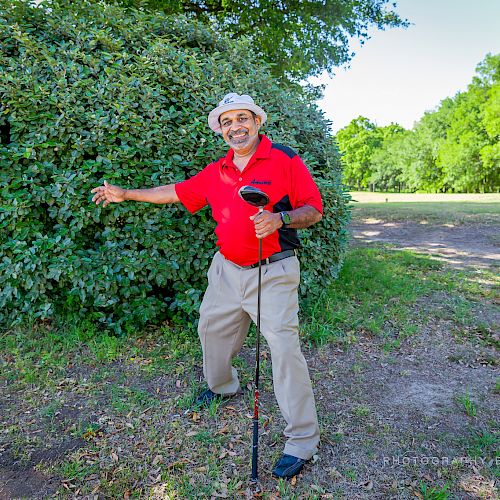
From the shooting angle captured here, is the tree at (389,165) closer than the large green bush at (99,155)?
No

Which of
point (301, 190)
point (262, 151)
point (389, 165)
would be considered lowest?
point (301, 190)

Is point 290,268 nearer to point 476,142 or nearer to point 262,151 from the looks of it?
point 262,151

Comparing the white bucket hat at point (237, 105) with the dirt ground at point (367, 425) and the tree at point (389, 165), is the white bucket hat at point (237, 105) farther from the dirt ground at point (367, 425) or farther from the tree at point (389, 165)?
the tree at point (389, 165)

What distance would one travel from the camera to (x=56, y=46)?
14.3 ft

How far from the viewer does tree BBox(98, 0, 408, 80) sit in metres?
9.55

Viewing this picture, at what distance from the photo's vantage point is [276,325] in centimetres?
278

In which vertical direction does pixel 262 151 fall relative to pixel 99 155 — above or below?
below

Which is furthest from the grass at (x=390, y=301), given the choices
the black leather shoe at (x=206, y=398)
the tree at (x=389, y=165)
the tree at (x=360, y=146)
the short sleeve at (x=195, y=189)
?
the tree at (x=360, y=146)

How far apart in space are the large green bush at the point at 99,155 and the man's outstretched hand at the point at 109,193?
12.1 inches

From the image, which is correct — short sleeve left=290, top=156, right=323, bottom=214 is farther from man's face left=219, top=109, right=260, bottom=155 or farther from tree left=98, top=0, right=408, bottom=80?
tree left=98, top=0, right=408, bottom=80

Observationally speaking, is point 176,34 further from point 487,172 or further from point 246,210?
point 487,172

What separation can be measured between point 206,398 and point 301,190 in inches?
70.9

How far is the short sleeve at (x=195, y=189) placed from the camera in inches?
130

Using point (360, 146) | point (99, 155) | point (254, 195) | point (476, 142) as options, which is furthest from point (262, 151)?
point (360, 146)
